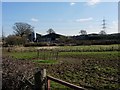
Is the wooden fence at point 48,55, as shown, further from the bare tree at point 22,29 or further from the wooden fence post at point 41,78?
the bare tree at point 22,29

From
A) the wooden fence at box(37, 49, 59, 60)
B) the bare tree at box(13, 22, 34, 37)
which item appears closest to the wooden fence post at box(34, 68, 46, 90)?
the wooden fence at box(37, 49, 59, 60)

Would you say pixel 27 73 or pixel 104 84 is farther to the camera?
pixel 104 84

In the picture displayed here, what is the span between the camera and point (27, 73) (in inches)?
253

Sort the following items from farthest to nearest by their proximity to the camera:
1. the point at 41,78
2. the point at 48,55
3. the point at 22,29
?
the point at 22,29
the point at 48,55
the point at 41,78

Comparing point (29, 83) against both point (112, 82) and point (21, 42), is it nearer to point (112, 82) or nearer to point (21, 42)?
point (112, 82)

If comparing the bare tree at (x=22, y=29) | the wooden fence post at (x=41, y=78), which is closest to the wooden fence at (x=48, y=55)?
the wooden fence post at (x=41, y=78)

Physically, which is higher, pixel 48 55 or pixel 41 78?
pixel 41 78

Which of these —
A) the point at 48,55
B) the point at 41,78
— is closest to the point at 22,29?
the point at 48,55

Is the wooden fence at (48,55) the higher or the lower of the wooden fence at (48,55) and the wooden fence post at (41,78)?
the lower

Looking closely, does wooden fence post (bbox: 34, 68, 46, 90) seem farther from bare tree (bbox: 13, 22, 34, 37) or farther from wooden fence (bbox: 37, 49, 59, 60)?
bare tree (bbox: 13, 22, 34, 37)

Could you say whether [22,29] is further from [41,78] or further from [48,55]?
[41,78]

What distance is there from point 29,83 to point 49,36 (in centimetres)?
8851

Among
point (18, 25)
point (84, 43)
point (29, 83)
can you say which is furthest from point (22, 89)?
point (18, 25)

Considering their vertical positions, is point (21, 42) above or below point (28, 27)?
below
